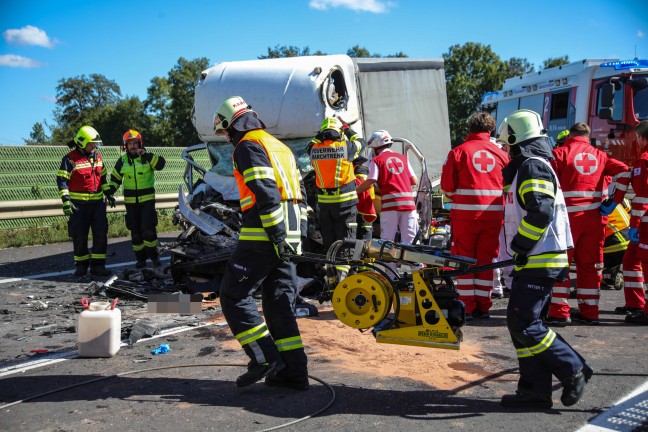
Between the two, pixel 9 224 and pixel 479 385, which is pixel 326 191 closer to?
pixel 479 385

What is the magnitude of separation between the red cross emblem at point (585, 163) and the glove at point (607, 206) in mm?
348

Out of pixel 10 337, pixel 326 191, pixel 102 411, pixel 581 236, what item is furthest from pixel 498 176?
pixel 10 337

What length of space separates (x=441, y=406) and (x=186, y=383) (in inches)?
72.6

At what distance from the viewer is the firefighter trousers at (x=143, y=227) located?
987 centimetres

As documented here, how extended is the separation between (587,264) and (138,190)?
254 inches

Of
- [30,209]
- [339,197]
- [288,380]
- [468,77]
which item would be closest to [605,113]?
[339,197]

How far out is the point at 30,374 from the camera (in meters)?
4.98

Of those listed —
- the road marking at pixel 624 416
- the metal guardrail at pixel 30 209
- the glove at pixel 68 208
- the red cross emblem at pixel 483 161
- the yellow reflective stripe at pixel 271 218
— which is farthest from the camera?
the metal guardrail at pixel 30 209

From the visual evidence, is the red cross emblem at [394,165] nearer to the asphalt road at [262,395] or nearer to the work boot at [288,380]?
the asphalt road at [262,395]

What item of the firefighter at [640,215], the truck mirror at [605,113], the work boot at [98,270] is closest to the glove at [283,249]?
the firefighter at [640,215]

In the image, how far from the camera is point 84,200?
372 inches

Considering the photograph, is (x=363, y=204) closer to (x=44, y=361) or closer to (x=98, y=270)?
(x=98, y=270)

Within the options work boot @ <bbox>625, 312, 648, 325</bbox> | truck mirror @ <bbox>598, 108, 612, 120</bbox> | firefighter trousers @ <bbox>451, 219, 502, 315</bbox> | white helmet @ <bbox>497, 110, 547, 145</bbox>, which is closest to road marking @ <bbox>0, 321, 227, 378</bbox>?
firefighter trousers @ <bbox>451, 219, 502, 315</bbox>

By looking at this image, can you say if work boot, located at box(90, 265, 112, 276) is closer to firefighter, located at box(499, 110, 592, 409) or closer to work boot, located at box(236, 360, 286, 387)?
work boot, located at box(236, 360, 286, 387)
